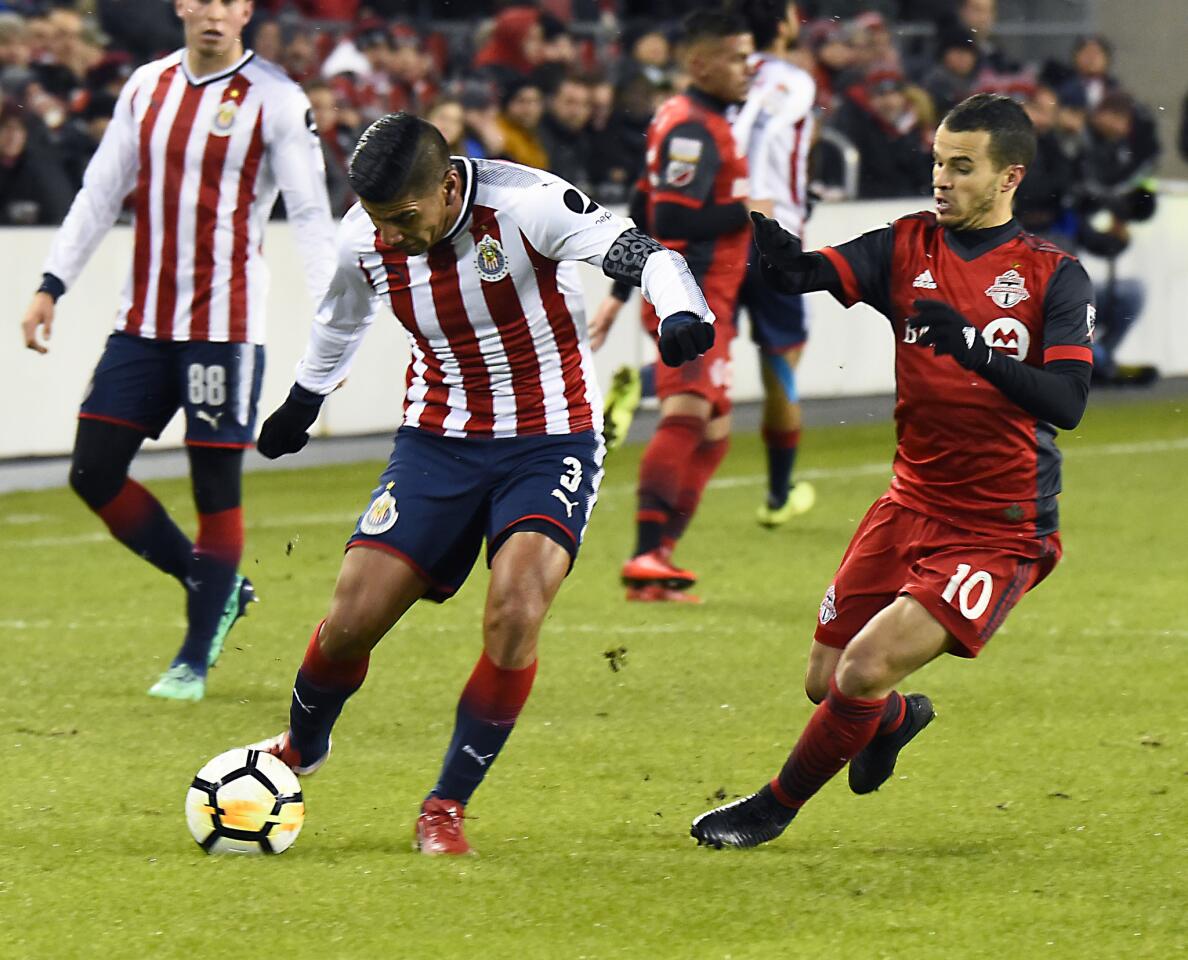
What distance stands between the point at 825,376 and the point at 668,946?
33.9ft

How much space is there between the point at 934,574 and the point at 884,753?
579 millimetres

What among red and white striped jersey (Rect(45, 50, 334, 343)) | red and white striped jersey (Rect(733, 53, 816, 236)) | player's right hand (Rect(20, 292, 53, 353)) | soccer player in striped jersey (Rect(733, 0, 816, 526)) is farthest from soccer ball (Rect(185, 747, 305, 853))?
red and white striped jersey (Rect(733, 53, 816, 236))

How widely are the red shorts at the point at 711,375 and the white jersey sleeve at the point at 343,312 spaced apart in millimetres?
3003

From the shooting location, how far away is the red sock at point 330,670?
5035 millimetres

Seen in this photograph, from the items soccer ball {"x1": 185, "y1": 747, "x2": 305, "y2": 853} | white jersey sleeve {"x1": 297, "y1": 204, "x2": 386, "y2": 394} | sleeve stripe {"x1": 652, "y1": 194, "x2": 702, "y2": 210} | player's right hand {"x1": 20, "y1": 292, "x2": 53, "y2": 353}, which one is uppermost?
white jersey sleeve {"x1": 297, "y1": 204, "x2": 386, "y2": 394}

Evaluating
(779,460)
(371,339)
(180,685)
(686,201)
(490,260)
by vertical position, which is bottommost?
(371,339)

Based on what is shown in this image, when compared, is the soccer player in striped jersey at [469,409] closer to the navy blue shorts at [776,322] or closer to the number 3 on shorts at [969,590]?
the number 3 on shorts at [969,590]

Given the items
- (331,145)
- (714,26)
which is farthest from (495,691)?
(331,145)

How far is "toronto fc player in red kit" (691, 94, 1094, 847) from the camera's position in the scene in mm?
Result: 4793

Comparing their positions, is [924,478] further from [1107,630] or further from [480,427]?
[1107,630]

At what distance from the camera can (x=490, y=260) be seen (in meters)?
4.93

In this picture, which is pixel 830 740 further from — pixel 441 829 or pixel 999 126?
pixel 999 126

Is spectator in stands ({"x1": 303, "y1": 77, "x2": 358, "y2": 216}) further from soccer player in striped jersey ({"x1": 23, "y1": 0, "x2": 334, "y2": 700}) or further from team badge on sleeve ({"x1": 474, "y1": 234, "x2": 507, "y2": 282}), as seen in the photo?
team badge on sleeve ({"x1": 474, "y1": 234, "x2": 507, "y2": 282})

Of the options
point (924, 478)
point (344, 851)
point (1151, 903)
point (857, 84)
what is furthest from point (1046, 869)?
point (857, 84)
